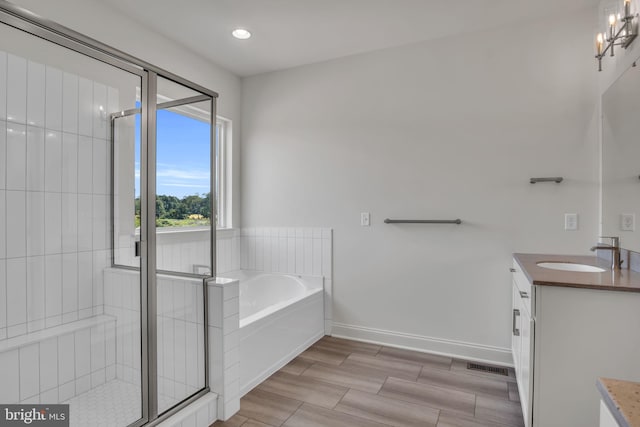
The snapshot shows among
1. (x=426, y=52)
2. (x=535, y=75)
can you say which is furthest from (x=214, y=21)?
(x=535, y=75)

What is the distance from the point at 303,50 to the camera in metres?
3.12

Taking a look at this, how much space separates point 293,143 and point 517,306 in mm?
2346

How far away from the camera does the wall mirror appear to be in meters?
1.90

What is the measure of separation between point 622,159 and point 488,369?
1.66m

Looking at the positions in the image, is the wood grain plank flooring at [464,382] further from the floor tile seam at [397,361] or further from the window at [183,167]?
the window at [183,167]

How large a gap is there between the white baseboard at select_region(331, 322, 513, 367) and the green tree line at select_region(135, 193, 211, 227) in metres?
1.70

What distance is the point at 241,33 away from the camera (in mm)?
2822

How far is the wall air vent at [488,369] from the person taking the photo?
2564 millimetres

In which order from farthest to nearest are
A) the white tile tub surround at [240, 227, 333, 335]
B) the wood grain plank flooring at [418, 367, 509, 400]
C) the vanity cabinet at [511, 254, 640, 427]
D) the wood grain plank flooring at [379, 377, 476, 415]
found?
the white tile tub surround at [240, 227, 333, 335], the wood grain plank flooring at [418, 367, 509, 400], the wood grain plank flooring at [379, 377, 476, 415], the vanity cabinet at [511, 254, 640, 427]

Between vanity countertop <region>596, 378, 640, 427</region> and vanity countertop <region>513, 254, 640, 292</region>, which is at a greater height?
vanity countertop <region>513, 254, 640, 292</region>

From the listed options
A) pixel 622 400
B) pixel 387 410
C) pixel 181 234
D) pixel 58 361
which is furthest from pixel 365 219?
pixel 622 400

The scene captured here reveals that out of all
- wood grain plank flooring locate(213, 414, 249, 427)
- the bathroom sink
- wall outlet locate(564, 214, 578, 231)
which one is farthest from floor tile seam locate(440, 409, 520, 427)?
wall outlet locate(564, 214, 578, 231)

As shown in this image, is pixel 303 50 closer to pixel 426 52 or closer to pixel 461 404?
pixel 426 52

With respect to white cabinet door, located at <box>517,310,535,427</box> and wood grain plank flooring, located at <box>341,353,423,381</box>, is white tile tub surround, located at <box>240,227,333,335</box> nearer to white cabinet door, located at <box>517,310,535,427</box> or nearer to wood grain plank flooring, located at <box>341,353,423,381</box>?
wood grain plank flooring, located at <box>341,353,423,381</box>
